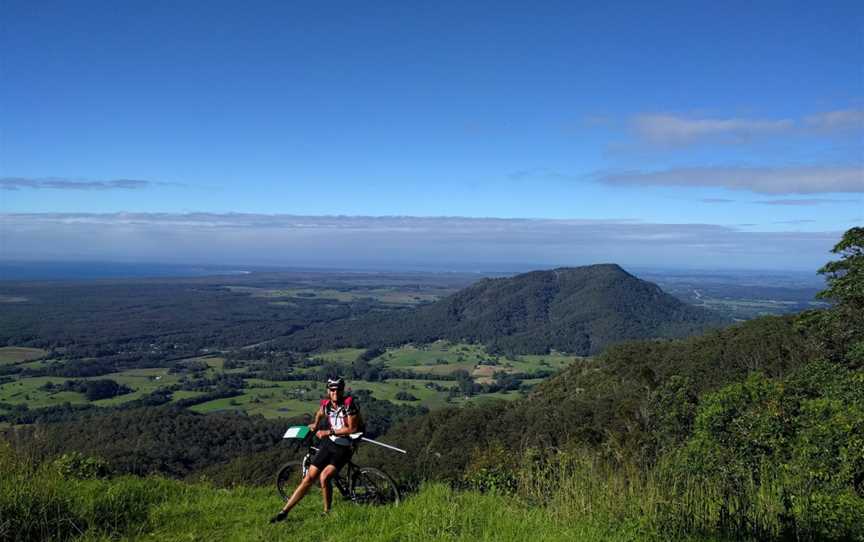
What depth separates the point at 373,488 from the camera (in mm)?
6938

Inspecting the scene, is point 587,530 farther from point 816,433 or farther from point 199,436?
point 199,436

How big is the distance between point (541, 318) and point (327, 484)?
5965 inches

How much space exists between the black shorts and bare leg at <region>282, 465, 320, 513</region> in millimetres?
80

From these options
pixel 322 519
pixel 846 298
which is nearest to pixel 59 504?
pixel 322 519

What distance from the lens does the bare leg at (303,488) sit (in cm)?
638

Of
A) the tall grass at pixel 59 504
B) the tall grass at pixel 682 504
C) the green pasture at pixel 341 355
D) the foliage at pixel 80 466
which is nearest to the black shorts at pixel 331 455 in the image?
the tall grass at pixel 59 504

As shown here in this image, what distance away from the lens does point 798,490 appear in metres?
6.45

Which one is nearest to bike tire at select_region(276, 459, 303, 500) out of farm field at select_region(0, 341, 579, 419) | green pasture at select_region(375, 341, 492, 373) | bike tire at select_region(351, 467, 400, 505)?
bike tire at select_region(351, 467, 400, 505)

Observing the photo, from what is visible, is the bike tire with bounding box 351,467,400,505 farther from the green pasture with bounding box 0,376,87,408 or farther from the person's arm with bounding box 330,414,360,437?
the green pasture with bounding box 0,376,87,408

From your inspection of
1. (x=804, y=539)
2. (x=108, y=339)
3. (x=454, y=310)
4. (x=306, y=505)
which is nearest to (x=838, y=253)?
(x=804, y=539)

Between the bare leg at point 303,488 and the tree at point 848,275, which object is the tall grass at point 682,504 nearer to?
the bare leg at point 303,488

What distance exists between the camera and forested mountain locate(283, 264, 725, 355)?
122 m

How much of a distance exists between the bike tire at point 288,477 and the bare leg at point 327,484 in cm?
113

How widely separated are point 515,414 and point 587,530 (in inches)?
1256
